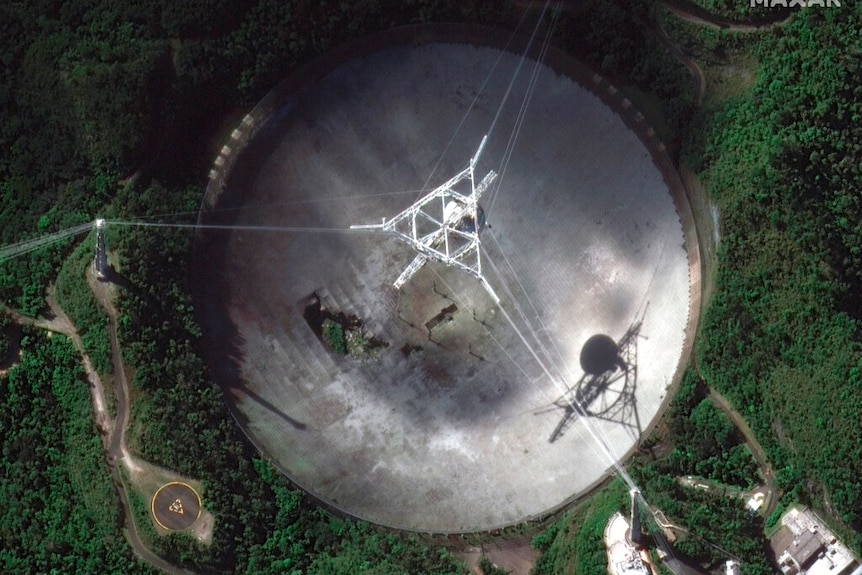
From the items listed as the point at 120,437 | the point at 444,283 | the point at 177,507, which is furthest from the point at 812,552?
the point at 120,437

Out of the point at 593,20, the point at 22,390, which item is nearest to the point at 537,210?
the point at 593,20

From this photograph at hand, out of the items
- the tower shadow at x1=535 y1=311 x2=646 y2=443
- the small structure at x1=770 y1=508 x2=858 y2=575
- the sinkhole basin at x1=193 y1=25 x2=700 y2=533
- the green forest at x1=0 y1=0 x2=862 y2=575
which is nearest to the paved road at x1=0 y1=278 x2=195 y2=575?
the green forest at x1=0 y1=0 x2=862 y2=575

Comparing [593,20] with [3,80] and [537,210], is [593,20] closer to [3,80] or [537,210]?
[537,210]

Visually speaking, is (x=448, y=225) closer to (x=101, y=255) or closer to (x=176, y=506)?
(x=101, y=255)

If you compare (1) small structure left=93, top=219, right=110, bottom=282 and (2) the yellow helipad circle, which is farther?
(2) the yellow helipad circle

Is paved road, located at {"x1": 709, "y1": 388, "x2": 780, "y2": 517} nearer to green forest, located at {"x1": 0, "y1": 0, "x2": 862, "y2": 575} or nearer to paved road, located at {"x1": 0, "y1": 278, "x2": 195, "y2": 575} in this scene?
green forest, located at {"x1": 0, "y1": 0, "x2": 862, "y2": 575}

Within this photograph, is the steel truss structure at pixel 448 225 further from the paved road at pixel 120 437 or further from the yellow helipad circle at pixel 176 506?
the yellow helipad circle at pixel 176 506
